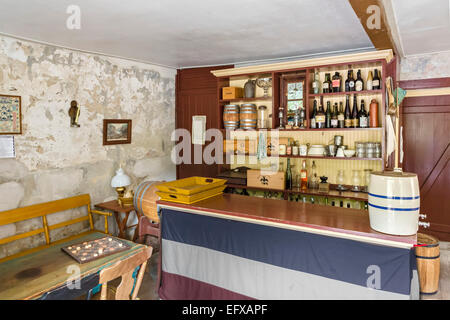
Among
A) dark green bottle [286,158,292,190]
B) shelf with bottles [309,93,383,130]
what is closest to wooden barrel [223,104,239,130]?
dark green bottle [286,158,292,190]

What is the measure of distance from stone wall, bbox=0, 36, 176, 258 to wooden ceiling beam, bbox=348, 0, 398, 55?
11.6ft

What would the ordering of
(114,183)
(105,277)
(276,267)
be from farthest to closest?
(114,183), (276,267), (105,277)

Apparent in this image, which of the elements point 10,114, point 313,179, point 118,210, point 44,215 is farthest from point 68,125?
point 313,179

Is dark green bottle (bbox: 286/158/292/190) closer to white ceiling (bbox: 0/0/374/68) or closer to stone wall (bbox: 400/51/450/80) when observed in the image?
white ceiling (bbox: 0/0/374/68)

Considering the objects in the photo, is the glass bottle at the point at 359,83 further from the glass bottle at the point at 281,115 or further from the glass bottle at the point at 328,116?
the glass bottle at the point at 281,115

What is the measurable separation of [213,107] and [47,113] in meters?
2.63

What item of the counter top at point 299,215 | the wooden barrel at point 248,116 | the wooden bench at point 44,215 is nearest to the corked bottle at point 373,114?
the wooden barrel at point 248,116

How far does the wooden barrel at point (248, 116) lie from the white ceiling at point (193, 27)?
30.6 inches

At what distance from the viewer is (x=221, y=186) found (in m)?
3.40

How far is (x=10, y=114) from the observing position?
3.70 meters

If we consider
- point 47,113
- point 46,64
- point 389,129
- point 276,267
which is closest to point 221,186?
point 276,267

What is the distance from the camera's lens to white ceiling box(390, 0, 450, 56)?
9.37 ft

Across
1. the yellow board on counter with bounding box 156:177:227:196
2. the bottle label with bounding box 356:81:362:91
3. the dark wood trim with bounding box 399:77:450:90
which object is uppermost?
the dark wood trim with bounding box 399:77:450:90
